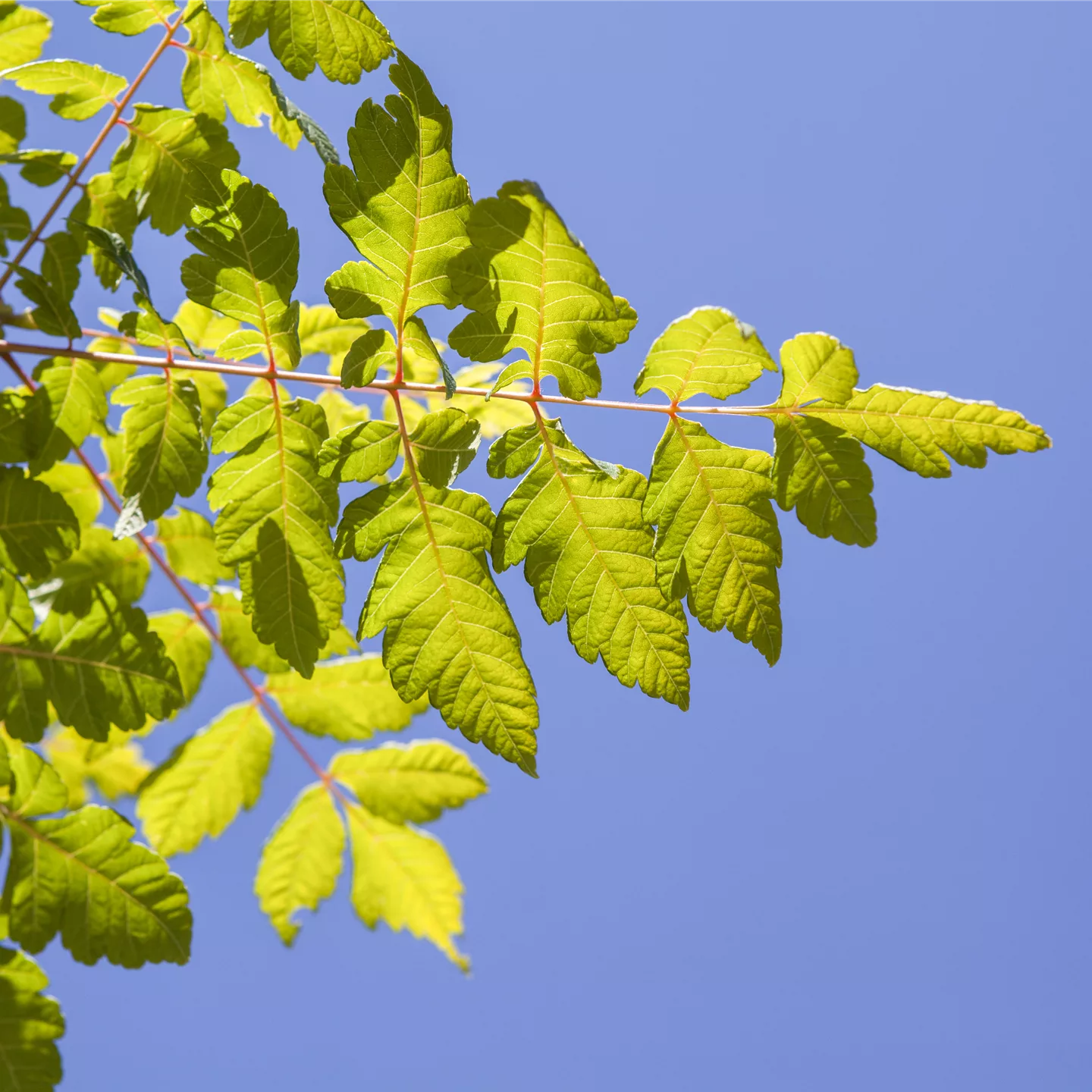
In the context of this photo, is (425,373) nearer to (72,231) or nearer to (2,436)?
(72,231)

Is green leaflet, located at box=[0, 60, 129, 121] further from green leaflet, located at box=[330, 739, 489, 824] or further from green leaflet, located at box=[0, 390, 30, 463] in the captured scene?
green leaflet, located at box=[330, 739, 489, 824]

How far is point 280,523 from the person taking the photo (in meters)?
1.48

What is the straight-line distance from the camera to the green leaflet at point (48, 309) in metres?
1.55

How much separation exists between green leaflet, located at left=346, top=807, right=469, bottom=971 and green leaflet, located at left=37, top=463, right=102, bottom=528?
36.6 inches

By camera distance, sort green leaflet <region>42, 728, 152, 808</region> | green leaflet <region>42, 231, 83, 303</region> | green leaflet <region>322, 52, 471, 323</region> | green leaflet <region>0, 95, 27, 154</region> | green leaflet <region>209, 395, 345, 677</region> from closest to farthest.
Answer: green leaflet <region>322, 52, 471, 323</region> → green leaflet <region>209, 395, 345, 677</region> → green leaflet <region>42, 231, 83, 303</region> → green leaflet <region>0, 95, 27, 154</region> → green leaflet <region>42, 728, 152, 808</region>

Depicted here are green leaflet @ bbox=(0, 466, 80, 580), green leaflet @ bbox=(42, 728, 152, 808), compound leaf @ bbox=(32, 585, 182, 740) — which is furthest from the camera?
green leaflet @ bbox=(42, 728, 152, 808)

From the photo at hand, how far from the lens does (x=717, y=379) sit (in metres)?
1.45

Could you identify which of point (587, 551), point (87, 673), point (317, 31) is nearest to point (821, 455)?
point (587, 551)

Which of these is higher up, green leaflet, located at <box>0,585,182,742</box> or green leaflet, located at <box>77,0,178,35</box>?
green leaflet, located at <box>77,0,178,35</box>

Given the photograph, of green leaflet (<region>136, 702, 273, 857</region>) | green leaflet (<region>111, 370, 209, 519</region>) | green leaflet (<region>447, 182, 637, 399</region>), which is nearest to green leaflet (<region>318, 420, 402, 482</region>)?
green leaflet (<region>447, 182, 637, 399</region>)

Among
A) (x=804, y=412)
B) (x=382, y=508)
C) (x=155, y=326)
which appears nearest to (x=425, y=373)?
(x=155, y=326)

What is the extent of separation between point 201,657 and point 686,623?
1.23m

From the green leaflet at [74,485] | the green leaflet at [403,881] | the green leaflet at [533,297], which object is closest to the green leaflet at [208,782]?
the green leaflet at [403,881]

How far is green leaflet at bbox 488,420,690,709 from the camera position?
54.8 inches
